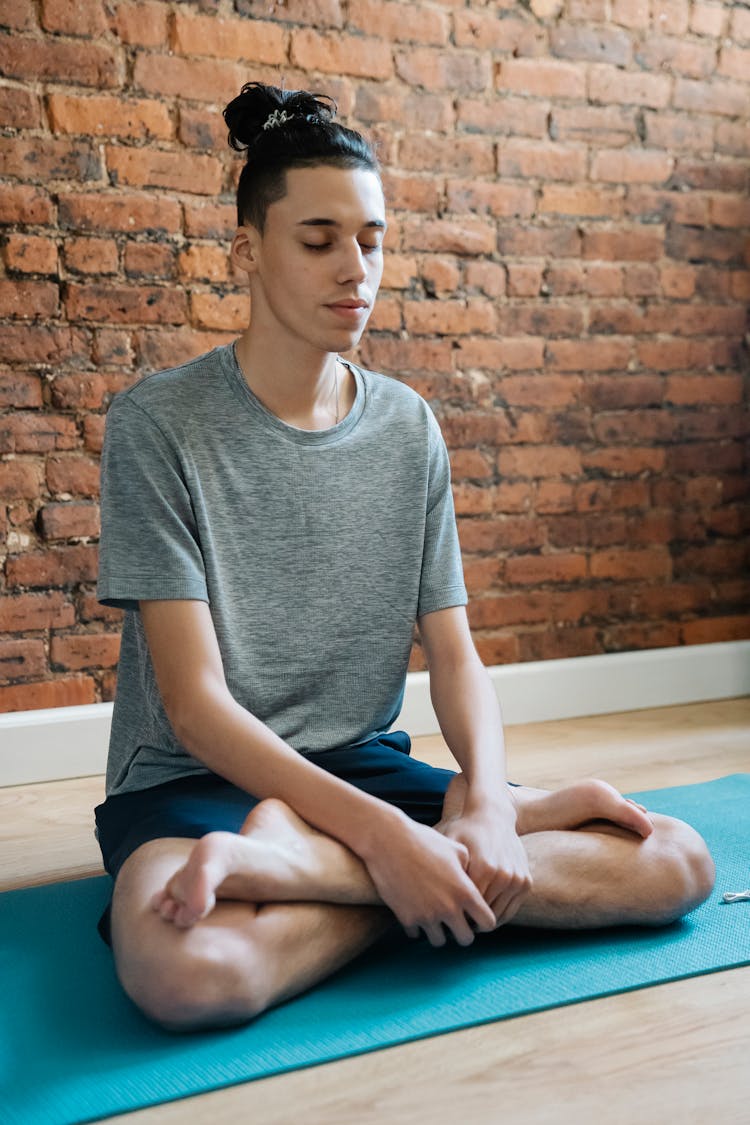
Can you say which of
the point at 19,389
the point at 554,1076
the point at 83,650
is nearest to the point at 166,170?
the point at 19,389

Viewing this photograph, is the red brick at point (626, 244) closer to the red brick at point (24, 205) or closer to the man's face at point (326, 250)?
the red brick at point (24, 205)

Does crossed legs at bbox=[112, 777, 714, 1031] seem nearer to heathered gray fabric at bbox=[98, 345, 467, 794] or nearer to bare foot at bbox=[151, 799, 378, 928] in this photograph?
bare foot at bbox=[151, 799, 378, 928]

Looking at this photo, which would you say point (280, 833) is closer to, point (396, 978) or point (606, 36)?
point (396, 978)

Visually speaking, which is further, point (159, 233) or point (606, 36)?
point (606, 36)

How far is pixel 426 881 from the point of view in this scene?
123cm

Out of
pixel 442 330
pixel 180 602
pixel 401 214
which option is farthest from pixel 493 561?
pixel 180 602

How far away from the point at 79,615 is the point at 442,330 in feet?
3.30

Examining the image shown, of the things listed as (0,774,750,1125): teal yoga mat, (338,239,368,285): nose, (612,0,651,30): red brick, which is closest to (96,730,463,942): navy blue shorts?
(0,774,750,1125): teal yoga mat

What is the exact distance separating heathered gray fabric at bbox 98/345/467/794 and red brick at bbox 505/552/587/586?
45.3 inches

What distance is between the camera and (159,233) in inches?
93.0

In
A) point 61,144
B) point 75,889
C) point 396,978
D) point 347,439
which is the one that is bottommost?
point 75,889

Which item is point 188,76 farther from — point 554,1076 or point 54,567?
point 554,1076

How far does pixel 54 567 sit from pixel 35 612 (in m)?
0.09

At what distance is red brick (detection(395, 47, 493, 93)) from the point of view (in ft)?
8.42
